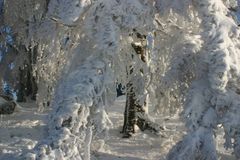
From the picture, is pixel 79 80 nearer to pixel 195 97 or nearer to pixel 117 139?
pixel 195 97

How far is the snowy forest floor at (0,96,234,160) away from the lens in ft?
34.3

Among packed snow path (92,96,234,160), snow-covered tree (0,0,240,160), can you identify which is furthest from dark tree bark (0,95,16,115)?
snow-covered tree (0,0,240,160)

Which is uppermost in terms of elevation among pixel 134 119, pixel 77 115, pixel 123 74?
pixel 123 74

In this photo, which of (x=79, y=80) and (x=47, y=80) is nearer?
(x=79, y=80)

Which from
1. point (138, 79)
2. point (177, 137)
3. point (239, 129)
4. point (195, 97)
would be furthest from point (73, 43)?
point (177, 137)

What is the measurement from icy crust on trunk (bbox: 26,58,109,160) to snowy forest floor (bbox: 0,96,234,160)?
3217 millimetres

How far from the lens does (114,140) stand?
11.5m

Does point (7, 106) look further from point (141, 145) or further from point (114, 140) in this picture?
point (141, 145)

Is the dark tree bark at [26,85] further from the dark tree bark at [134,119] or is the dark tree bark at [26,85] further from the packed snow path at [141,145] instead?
the dark tree bark at [134,119]

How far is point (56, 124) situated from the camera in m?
6.08

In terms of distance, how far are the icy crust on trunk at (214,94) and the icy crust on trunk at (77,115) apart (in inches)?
45.3

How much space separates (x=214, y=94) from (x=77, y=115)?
5.85 feet

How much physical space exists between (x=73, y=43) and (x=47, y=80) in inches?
115

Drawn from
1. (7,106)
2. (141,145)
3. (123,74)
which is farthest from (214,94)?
(7,106)
